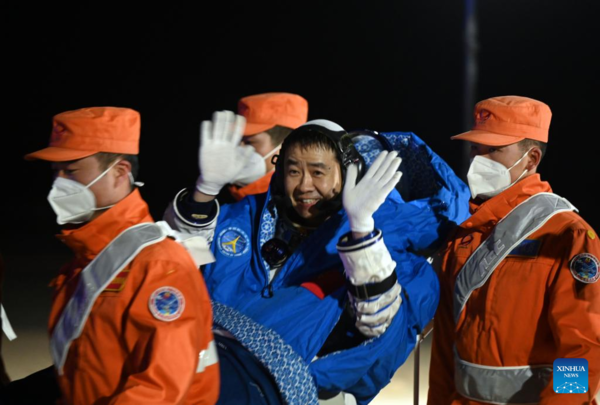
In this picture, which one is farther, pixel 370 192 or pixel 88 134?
pixel 370 192

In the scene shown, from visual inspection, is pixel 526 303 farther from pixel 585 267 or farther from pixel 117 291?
pixel 117 291

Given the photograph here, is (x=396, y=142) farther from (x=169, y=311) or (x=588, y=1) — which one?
(x=588, y=1)

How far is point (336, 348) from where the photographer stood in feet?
7.41

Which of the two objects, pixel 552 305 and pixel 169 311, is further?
pixel 552 305

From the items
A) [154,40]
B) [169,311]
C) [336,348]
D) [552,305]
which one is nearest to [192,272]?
[169,311]

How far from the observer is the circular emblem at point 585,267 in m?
2.19

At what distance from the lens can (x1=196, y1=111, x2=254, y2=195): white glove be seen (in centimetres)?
254

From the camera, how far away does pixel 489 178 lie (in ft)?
8.38

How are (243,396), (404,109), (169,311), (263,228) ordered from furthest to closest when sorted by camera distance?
(404,109)
(263,228)
(243,396)
(169,311)

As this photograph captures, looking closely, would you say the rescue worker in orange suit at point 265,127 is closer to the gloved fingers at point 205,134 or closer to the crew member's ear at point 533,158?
the gloved fingers at point 205,134

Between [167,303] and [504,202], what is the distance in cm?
126

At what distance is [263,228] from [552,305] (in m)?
0.88

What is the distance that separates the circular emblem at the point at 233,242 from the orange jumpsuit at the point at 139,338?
0.56 m

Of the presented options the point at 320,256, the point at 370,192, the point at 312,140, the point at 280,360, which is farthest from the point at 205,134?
the point at 280,360
